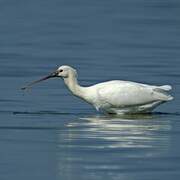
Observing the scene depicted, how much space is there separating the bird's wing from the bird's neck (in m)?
0.39

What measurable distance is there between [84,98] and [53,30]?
43.2 feet

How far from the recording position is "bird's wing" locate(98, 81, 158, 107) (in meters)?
22.5

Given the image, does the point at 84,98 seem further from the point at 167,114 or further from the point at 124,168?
the point at 124,168

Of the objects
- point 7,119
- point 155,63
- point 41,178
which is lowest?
point 41,178

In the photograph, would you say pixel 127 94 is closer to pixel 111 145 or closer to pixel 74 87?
pixel 74 87

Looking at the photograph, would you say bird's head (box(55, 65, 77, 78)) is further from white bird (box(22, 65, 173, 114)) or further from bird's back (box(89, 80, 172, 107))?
bird's back (box(89, 80, 172, 107))

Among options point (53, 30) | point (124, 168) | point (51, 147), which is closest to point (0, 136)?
point (51, 147)

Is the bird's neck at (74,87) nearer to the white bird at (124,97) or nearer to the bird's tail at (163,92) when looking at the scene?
the white bird at (124,97)

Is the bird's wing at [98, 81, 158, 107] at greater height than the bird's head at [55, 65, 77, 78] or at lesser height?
lesser

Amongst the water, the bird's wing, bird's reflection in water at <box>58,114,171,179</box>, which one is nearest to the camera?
bird's reflection in water at <box>58,114,171,179</box>

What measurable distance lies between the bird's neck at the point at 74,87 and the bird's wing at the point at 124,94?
39 centimetres

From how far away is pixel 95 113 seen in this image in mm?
22828

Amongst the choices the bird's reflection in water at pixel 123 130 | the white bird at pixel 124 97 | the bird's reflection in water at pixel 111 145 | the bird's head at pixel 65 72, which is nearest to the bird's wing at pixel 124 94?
the white bird at pixel 124 97

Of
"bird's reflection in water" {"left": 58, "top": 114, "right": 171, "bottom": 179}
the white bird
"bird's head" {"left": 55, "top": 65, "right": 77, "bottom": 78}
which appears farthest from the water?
"bird's head" {"left": 55, "top": 65, "right": 77, "bottom": 78}
